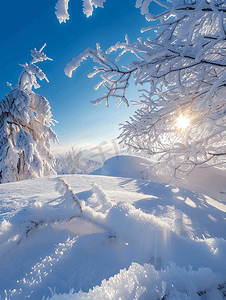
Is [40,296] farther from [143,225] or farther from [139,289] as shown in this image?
[143,225]

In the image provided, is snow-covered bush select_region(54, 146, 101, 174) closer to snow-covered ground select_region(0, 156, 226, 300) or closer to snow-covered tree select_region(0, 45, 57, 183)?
snow-covered tree select_region(0, 45, 57, 183)

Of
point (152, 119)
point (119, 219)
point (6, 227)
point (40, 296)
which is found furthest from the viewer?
point (152, 119)

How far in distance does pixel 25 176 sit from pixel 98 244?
6023 millimetres

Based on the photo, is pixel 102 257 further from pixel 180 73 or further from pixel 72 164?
pixel 72 164

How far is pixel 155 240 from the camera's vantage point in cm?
73

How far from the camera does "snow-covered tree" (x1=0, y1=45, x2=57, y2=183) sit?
4863mm

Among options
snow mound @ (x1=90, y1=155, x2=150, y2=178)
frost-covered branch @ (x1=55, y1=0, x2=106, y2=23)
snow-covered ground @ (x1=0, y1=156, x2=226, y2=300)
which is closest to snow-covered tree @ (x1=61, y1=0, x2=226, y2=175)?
frost-covered branch @ (x1=55, y1=0, x2=106, y2=23)

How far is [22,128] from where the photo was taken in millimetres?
5164

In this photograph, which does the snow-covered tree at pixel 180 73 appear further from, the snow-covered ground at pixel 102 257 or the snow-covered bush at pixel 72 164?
the snow-covered bush at pixel 72 164

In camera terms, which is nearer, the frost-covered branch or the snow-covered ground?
the snow-covered ground

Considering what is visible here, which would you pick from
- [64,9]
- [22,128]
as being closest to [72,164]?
[22,128]

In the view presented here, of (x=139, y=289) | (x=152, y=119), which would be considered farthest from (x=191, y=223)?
(x=152, y=119)

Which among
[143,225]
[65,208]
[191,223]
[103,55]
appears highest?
[103,55]

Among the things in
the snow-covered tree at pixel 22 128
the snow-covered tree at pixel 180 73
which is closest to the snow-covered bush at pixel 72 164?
the snow-covered tree at pixel 22 128
